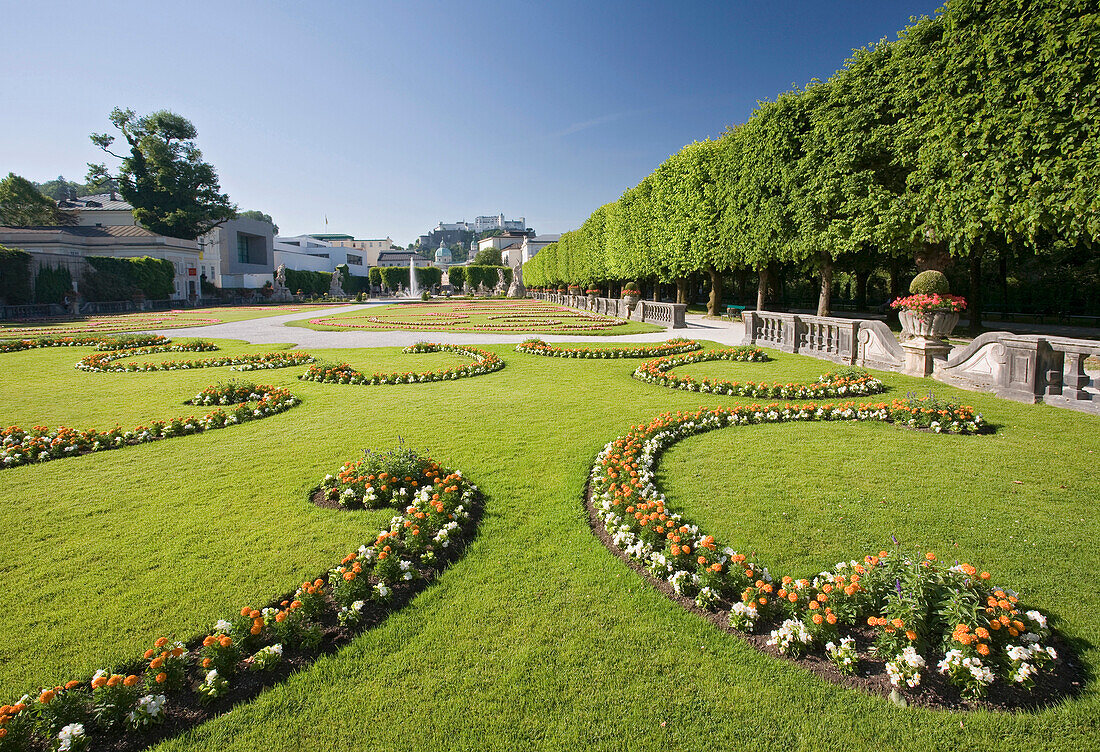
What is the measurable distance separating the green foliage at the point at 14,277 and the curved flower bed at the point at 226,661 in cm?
4968

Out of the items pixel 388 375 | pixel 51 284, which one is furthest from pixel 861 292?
pixel 51 284

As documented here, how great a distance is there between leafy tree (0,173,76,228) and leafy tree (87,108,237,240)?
8626 mm

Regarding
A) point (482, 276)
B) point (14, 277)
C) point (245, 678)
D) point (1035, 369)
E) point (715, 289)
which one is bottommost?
point (245, 678)

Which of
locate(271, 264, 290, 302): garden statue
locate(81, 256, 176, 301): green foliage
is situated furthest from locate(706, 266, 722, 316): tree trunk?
locate(271, 264, 290, 302): garden statue

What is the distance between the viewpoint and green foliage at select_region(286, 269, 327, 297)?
249 feet

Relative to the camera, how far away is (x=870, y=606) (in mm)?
3510

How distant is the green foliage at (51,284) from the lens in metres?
41.0

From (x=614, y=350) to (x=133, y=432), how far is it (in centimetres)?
1107

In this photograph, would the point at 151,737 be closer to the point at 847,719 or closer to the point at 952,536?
the point at 847,719

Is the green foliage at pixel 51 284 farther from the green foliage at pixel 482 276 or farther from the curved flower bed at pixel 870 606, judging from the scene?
the green foliage at pixel 482 276

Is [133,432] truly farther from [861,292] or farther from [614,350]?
[861,292]

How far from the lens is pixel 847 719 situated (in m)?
2.83

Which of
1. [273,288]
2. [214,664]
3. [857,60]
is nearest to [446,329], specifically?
[857,60]

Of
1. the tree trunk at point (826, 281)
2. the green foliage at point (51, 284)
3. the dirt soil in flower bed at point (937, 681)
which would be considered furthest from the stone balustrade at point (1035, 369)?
the green foliage at point (51, 284)
